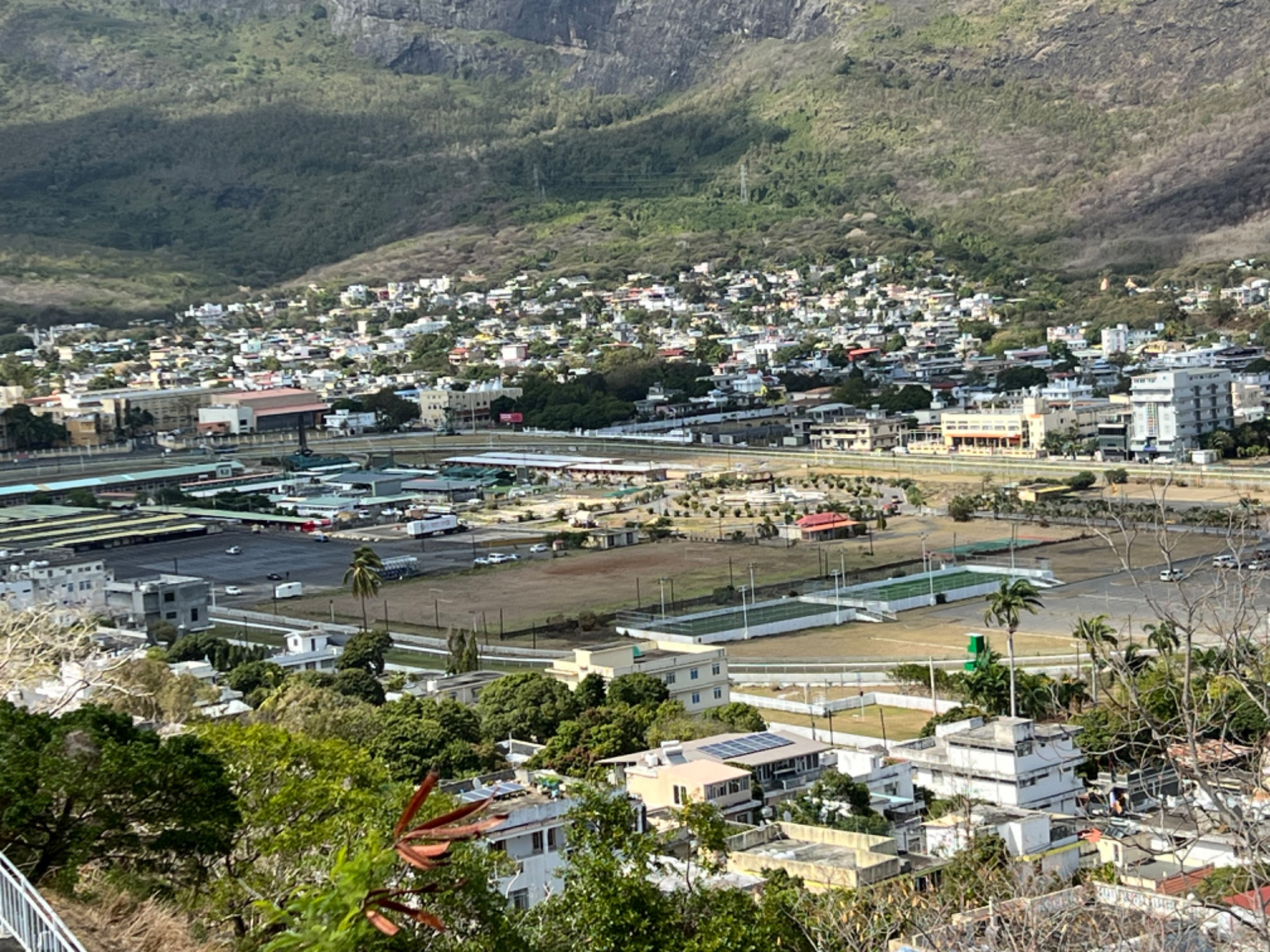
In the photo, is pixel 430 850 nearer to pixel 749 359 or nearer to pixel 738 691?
pixel 738 691

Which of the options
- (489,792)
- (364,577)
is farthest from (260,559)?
(489,792)

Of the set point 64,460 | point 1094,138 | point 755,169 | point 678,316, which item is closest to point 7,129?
point 755,169

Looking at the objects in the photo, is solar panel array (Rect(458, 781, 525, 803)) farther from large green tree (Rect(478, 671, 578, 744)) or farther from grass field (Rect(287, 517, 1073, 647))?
grass field (Rect(287, 517, 1073, 647))

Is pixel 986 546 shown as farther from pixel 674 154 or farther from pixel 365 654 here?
pixel 674 154

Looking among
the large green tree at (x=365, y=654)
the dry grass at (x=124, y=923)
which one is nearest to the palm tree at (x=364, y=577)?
the large green tree at (x=365, y=654)

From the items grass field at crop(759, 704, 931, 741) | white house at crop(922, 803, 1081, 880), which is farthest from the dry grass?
grass field at crop(759, 704, 931, 741)

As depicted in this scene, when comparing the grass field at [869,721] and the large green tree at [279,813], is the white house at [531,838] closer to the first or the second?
the large green tree at [279,813]
